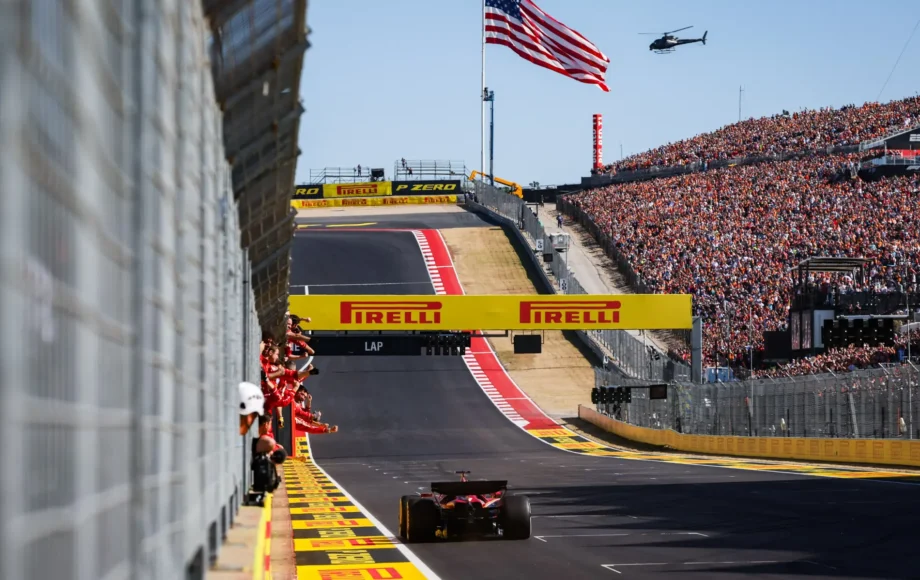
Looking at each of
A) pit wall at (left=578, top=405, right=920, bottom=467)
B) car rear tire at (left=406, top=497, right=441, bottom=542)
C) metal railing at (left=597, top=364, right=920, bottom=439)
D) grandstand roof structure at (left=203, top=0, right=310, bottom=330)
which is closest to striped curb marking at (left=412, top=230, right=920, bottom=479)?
pit wall at (left=578, top=405, right=920, bottom=467)

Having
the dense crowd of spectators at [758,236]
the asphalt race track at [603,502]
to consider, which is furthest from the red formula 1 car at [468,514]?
the dense crowd of spectators at [758,236]

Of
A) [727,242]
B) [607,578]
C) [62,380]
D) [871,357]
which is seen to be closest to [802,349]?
[871,357]

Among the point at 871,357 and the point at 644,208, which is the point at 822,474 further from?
the point at 644,208

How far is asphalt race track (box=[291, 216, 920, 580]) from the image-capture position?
1391 centimetres

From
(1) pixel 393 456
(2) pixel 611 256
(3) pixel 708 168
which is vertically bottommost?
(1) pixel 393 456

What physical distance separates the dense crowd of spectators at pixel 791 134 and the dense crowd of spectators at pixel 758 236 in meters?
4.71

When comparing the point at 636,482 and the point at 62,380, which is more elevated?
the point at 62,380

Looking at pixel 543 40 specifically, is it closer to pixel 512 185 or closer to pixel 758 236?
pixel 758 236

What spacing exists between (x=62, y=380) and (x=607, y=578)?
37.3 feet

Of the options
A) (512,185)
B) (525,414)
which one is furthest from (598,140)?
(525,414)

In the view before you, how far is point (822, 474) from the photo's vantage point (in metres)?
28.0

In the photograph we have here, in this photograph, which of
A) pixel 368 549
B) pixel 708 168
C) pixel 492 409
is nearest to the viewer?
pixel 368 549

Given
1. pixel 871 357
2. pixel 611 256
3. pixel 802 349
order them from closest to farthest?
pixel 871 357 → pixel 802 349 → pixel 611 256

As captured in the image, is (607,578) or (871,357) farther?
(871,357)
